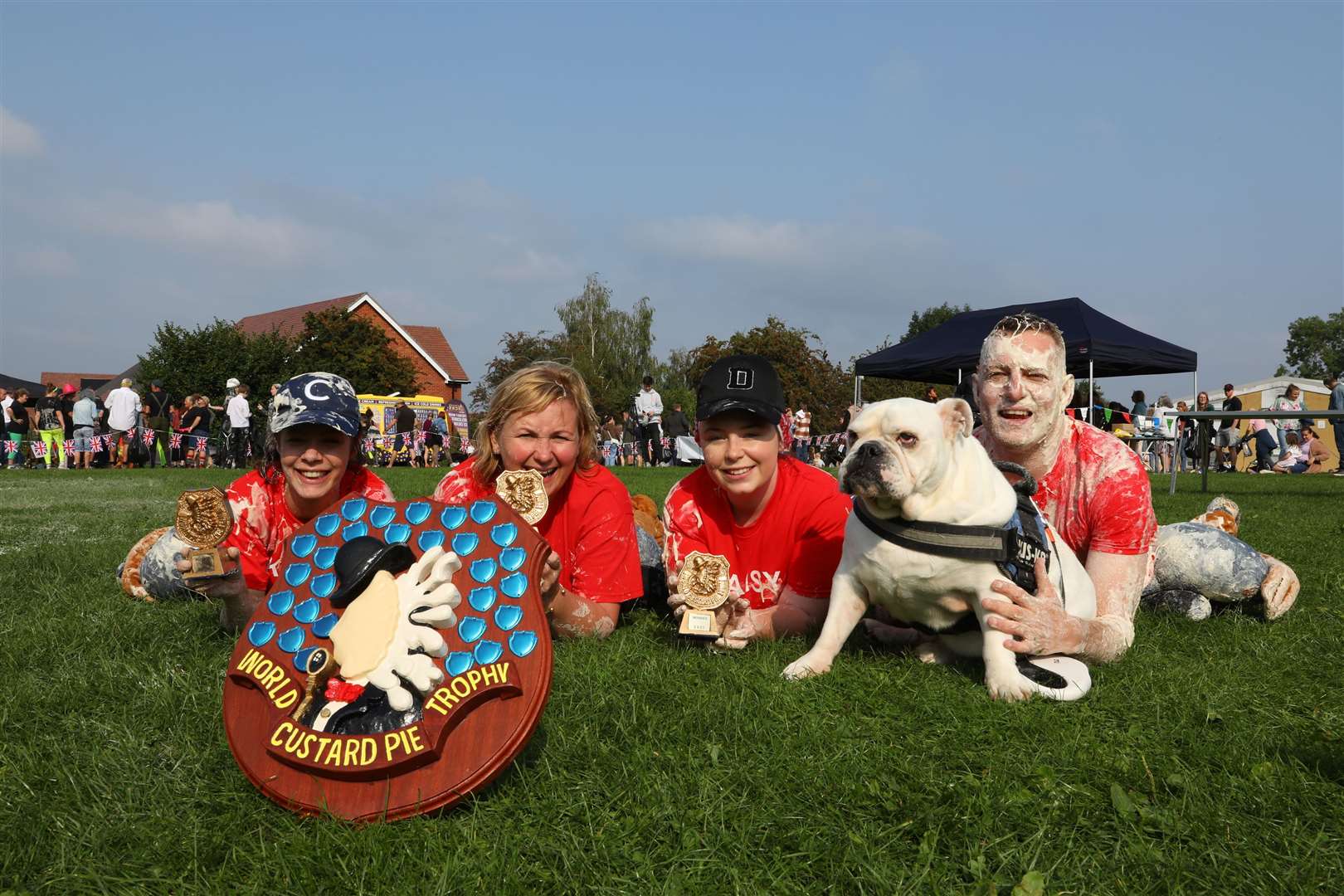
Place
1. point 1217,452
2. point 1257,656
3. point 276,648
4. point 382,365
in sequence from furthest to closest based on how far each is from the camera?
point 382,365
point 1217,452
point 1257,656
point 276,648

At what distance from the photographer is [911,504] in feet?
11.2

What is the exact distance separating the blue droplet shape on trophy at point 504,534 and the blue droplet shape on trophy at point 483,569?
0.07m

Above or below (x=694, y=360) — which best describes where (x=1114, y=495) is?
below

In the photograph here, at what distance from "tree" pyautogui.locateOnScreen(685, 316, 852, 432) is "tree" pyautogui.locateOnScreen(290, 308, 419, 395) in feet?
59.4

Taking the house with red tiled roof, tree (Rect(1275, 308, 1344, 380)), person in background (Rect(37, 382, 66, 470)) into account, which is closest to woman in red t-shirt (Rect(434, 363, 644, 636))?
person in background (Rect(37, 382, 66, 470))

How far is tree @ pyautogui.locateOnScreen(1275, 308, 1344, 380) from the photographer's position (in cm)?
9444

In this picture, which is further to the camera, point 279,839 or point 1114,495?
point 1114,495

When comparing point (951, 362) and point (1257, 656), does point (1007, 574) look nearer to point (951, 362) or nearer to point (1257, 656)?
point (1257, 656)

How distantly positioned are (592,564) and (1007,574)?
1924mm

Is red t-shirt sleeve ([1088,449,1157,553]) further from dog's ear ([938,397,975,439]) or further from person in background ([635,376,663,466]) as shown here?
person in background ([635,376,663,466])

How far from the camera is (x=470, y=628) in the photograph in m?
2.61

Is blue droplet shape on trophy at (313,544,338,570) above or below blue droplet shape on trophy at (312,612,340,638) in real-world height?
above

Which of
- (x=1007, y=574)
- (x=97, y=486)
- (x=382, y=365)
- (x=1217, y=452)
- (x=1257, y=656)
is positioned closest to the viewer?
(x=1007, y=574)

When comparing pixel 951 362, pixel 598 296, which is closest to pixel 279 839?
pixel 951 362
